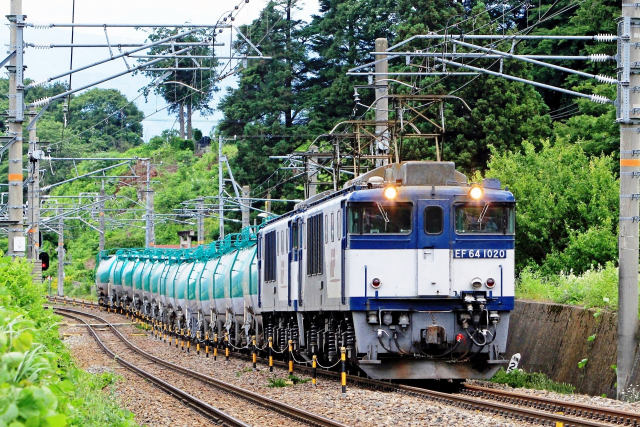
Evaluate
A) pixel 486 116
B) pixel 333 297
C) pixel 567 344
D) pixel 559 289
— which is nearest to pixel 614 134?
pixel 486 116

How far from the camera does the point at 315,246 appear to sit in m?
21.8

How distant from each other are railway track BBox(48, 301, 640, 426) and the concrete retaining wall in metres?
2.07

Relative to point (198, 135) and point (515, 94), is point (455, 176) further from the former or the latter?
point (198, 135)

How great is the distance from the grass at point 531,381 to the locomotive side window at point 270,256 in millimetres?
6602

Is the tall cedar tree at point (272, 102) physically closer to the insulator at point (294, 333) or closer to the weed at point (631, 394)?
the insulator at point (294, 333)

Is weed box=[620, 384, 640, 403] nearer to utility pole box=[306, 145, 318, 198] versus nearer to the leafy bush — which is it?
the leafy bush

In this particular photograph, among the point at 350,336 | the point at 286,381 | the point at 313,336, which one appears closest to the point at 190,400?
the point at 350,336

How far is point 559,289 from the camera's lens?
2375cm

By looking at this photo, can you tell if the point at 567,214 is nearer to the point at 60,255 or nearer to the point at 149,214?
the point at 149,214

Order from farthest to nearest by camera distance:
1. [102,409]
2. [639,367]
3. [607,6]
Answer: [607,6], [639,367], [102,409]

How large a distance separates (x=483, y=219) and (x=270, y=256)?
9.68 metres

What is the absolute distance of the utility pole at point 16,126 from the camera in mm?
24297

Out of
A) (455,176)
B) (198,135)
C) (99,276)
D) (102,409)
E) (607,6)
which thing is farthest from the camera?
(198,135)

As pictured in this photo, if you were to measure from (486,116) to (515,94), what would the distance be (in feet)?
6.03
